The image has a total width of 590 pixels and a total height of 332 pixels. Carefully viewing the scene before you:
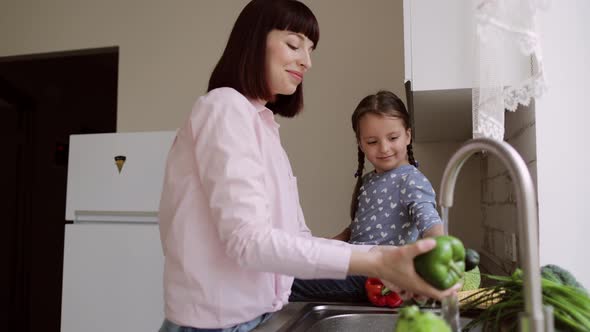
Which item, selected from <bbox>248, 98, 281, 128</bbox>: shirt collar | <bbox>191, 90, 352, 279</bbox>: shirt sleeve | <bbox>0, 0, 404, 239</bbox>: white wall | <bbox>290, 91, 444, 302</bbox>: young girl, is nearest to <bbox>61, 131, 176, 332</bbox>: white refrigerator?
<bbox>0, 0, 404, 239</bbox>: white wall

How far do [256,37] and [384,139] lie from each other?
0.59m

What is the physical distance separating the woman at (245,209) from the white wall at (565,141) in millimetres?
435

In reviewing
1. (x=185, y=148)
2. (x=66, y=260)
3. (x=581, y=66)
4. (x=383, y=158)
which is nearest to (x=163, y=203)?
(x=185, y=148)

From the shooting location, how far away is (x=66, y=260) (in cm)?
229

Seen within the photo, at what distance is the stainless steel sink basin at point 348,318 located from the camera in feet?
3.49

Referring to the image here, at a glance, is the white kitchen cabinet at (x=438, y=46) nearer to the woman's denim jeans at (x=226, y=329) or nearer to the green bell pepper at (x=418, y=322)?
the woman's denim jeans at (x=226, y=329)

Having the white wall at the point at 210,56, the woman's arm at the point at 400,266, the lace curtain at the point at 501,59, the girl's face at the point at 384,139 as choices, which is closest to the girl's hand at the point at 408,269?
the woman's arm at the point at 400,266

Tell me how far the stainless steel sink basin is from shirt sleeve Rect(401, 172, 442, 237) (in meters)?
0.23

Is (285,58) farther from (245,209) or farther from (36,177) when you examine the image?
(36,177)

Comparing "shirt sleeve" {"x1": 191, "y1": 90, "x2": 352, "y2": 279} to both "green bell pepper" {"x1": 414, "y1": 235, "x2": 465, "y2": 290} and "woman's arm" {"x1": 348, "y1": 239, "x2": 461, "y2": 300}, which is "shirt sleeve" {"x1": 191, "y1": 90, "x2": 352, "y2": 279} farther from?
"green bell pepper" {"x1": 414, "y1": 235, "x2": 465, "y2": 290}

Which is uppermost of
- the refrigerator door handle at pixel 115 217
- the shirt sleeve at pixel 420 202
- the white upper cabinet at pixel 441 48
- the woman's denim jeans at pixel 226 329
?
the white upper cabinet at pixel 441 48

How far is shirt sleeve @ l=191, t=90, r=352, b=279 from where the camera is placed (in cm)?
72

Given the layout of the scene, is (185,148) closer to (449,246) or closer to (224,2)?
(449,246)

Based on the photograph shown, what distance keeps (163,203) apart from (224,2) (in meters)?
2.01
